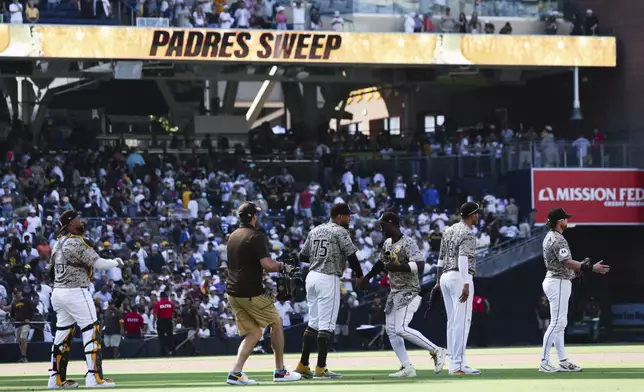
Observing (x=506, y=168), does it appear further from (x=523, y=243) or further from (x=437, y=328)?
(x=437, y=328)

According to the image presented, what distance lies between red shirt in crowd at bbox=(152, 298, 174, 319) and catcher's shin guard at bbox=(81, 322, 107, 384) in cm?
1335

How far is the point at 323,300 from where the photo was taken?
15.2 meters

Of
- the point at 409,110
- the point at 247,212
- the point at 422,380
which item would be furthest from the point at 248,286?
the point at 409,110

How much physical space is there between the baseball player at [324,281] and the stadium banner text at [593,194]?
75.9ft

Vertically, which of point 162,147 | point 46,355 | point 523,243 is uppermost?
point 162,147

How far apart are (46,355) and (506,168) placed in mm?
15888

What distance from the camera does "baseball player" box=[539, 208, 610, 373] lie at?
15.9m

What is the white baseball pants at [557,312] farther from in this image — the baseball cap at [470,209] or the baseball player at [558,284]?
the baseball cap at [470,209]

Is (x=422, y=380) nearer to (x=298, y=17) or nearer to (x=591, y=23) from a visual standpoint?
(x=298, y=17)

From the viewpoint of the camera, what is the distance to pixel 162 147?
4166cm

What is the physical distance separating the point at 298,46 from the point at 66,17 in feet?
21.7

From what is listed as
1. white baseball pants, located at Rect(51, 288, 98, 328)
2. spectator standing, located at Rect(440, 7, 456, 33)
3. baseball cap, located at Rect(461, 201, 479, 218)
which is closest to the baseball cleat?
white baseball pants, located at Rect(51, 288, 98, 328)

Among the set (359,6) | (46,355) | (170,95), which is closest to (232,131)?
(170,95)

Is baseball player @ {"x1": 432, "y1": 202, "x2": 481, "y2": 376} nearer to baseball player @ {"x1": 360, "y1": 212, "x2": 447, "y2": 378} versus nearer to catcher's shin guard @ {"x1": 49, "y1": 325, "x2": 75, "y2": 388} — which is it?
baseball player @ {"x1": 360, "y1": 212, "x2": 447, "y2": 378}
